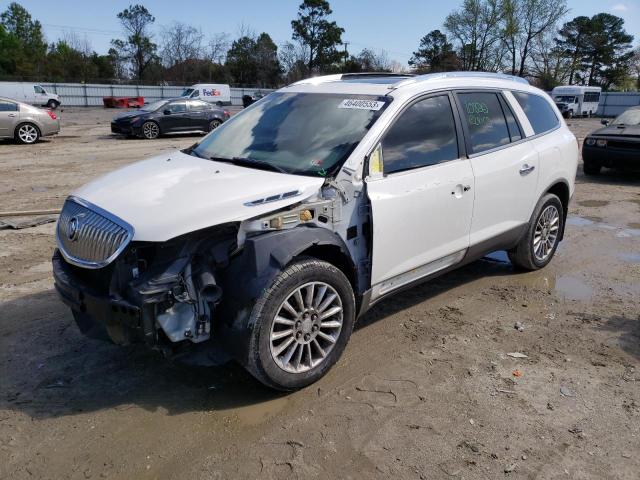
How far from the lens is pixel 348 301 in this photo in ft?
11.7

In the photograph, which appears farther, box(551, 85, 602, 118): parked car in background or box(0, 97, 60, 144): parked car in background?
box(551, 85, 602, 118): parked car in background

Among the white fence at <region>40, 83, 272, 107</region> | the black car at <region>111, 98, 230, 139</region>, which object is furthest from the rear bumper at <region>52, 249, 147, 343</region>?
the white fence at <region>40, 83, 272, 107</region>

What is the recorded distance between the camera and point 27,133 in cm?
1698

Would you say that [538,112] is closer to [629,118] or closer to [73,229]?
[73,229]

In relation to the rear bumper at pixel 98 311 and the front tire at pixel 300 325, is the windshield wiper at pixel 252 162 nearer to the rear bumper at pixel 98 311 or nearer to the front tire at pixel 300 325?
the front tire at pixel 300 325

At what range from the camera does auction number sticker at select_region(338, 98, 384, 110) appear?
391cm

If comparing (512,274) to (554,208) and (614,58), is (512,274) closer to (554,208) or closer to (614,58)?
(554,208)

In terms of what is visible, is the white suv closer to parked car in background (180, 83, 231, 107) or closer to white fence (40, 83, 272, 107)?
parked car in background (180, 83, 231, 107)

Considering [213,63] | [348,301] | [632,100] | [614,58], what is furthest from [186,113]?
[614,58]

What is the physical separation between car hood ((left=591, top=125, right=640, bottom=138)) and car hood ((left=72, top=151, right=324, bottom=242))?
1006 centimetres

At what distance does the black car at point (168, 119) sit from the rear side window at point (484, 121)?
14.9 metres

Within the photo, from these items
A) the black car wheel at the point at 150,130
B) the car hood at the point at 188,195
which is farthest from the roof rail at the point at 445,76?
the black car wheel at the point at 150,130

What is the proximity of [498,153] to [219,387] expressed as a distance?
118 inches

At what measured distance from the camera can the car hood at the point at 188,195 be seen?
9.89 feet
